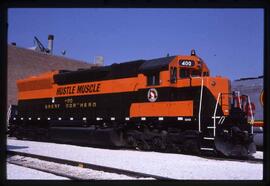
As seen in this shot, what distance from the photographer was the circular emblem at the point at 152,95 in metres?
15.9

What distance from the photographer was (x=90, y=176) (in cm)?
970

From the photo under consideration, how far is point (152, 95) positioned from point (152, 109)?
1.84ft

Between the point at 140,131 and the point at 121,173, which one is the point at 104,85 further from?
the point at 121,173

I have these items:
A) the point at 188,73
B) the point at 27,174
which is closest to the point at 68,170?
the point at 27,174

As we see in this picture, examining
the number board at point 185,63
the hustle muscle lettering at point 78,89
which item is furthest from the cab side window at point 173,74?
the hustle muscle lettering at point 78,89

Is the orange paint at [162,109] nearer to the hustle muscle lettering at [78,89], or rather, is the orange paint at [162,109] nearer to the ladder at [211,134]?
the ladder at [211,134]

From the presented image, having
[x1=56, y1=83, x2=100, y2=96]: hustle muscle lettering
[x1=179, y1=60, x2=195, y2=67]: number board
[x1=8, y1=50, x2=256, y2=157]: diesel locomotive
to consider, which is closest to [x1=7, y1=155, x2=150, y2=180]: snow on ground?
[x1=8, y1=50, x2=256, y2=157]: diesel locomotive

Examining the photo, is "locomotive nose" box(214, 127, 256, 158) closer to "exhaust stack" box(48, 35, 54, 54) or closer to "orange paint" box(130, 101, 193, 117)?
"orange paint" box(130, 101, 193, 117)

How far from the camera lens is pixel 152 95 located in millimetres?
15977

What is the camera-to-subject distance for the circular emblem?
15.9m

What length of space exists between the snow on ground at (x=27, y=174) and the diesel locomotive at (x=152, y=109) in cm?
601

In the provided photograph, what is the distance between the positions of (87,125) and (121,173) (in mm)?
9508

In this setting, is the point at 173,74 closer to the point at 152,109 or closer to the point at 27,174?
the point at 152,109

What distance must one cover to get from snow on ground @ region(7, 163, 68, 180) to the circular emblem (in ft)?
21.2
